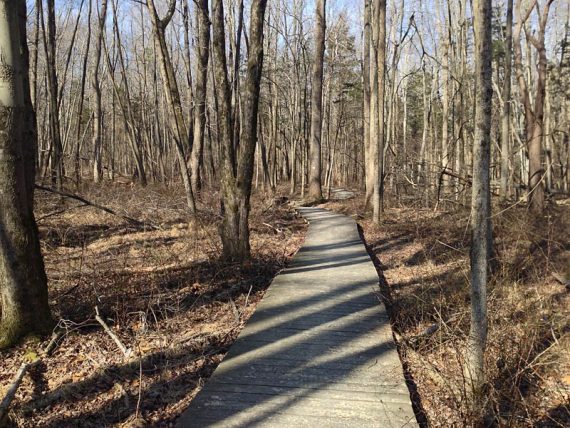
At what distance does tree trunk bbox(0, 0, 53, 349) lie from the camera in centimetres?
418

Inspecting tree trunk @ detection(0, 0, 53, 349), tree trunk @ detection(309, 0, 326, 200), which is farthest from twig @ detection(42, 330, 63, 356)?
tree trunk @ detection(309, 0, 326, 200)

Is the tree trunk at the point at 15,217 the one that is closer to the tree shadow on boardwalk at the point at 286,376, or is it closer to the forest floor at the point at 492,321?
the tree shadow on boardwalk at the point at 286,376

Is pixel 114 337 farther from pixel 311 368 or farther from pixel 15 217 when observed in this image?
pixel 311 368

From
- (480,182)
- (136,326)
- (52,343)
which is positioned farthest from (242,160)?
(480,182)

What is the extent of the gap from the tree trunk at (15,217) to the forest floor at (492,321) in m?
3.80

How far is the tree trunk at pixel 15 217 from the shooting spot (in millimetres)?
4176

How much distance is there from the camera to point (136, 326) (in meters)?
5.17

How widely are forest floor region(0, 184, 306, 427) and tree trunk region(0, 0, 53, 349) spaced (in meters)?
0.28

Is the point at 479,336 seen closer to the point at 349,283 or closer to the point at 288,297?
the point at 288,297

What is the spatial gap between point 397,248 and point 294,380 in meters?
7.40

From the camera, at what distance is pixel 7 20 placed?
4.12 metres

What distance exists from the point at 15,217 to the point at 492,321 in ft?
16.5

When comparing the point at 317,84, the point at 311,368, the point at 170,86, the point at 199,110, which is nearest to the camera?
the point at 311,368

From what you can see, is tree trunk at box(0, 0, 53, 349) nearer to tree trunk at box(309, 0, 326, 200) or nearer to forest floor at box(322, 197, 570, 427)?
forest floor at box(322, 197, 570, 427)
